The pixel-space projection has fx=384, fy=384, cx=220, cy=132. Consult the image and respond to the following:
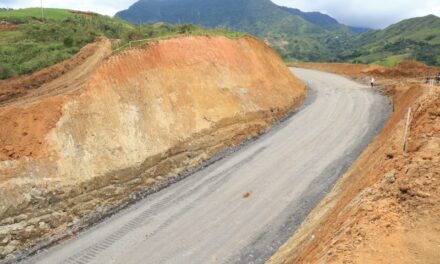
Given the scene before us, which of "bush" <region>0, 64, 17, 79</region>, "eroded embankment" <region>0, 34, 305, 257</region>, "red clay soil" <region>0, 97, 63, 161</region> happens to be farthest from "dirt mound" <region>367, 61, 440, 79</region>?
"bush" <region>0, 64, 17, 79</region>

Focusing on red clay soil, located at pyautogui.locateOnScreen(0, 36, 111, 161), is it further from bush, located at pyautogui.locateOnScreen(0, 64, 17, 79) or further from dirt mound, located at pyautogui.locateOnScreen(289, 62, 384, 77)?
dirt mound, located at pyautogui.locateOnScreen(289, 62, 384, 77)

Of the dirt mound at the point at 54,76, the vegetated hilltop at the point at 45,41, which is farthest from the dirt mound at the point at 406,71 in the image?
the dirt mound at the point at 54,76

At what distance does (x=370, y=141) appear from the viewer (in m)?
25.0

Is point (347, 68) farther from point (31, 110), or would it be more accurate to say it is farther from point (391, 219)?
point (391, 219)

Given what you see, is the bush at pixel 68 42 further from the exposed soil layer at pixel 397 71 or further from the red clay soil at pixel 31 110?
the exposed soil layer at pixel 397 71

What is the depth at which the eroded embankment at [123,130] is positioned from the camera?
19.0 meters

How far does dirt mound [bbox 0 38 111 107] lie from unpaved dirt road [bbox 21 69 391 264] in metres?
11.1

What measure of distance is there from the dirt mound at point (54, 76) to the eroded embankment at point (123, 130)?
11.7ft

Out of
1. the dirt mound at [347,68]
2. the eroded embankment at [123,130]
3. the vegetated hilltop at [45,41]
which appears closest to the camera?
the eroded embankment at [123,130]

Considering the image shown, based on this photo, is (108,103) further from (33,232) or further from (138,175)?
(33,232)

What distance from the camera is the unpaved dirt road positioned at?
54.2 ft

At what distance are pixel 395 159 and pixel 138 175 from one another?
1414 centimetres

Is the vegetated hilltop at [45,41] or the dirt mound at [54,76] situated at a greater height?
the vegetated hilltop at [45,41]

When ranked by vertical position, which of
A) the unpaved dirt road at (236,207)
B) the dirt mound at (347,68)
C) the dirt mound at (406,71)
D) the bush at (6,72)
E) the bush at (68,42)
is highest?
the bush at (68,42)
